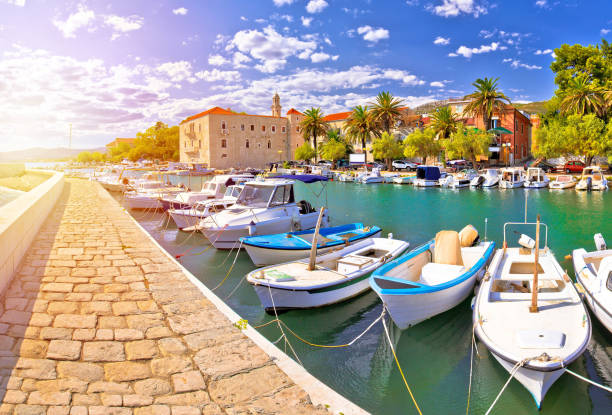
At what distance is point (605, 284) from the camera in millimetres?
8469

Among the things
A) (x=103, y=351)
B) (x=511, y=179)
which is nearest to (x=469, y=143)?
(x=511, y=179)

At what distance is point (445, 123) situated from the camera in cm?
6084

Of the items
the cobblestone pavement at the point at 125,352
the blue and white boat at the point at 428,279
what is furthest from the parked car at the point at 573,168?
the cobblestone pavement at the point at 125,352

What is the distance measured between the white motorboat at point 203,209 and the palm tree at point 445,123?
48751mm

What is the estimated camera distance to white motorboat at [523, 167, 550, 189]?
4225 centimetres

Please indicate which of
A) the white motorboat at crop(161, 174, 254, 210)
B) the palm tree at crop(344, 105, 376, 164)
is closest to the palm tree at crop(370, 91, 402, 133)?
the palm tree at crop(344, 105, 376, 164)

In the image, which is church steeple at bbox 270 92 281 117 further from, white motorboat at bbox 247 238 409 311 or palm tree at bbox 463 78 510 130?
white motorboat at bbox 247 238 409 311

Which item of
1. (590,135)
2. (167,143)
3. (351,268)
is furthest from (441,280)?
(167,143)

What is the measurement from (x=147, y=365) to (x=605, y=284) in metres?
9.07

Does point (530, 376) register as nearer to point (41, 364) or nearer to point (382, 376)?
point (382, 376)

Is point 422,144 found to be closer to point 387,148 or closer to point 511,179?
point 387,148

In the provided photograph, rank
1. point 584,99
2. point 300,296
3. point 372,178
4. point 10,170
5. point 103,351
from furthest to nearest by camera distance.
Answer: point 372,178 → point 584,99 → point 10,170 → point 300,296 → point 103,351

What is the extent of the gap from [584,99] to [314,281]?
166ft

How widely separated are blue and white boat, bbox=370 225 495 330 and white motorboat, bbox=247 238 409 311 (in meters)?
1.05
